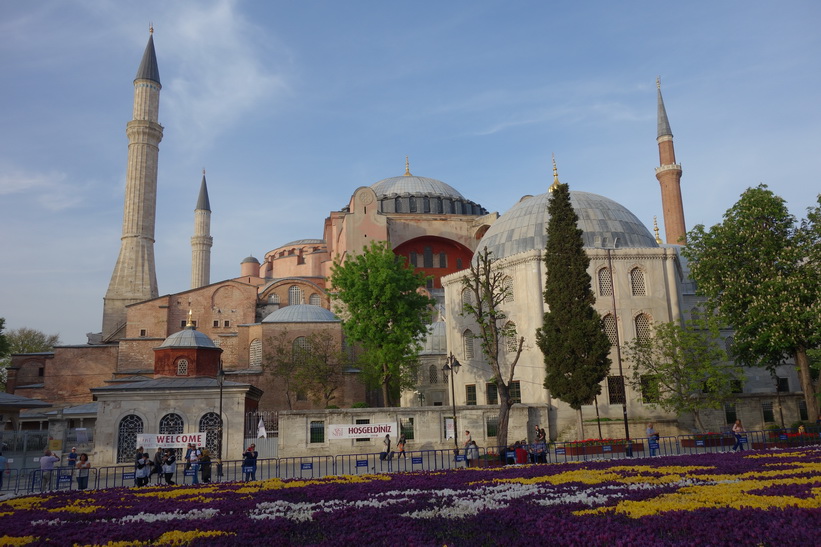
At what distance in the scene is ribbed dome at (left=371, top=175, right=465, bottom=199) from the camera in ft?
180

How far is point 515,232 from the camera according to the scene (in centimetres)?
3394

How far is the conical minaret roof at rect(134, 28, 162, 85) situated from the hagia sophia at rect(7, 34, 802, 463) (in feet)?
0.42

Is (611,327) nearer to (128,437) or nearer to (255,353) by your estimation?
(128,437)

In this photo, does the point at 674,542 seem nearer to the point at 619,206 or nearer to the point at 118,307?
the point at 619,206

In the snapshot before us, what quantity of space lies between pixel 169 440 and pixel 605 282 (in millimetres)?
19857

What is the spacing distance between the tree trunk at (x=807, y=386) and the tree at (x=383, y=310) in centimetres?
1580

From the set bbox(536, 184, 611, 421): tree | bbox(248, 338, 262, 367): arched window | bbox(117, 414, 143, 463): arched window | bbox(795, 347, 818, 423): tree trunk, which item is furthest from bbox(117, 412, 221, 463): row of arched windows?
bbox(795, 347, 818, 423): tree trunk

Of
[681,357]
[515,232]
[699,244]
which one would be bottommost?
[681,357]

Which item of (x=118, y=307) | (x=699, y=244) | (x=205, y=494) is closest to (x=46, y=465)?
(x=205, y=494)

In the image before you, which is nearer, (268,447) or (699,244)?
(268,447)

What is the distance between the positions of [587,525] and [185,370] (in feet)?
92.1

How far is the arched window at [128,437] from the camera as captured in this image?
24203mm

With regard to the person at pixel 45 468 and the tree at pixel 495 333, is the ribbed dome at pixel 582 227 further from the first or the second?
the person at pixel 45 468

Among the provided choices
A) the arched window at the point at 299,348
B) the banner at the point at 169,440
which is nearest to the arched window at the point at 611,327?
the arched window at the point at 299,348
